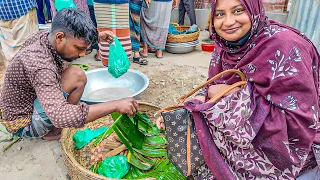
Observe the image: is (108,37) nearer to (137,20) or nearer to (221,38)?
(221,38)

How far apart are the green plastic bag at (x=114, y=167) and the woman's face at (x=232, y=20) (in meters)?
1.04

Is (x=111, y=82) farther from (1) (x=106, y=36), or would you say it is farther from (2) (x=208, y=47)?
(2) (x=208, y=47)

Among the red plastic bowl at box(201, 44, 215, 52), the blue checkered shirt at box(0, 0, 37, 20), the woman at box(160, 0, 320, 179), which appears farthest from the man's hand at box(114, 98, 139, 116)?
the red plastic bowl at box(201, 44, 215, 52)

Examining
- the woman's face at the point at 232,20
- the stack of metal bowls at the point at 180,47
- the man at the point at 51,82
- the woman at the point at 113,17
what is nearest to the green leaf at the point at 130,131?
the man at the point at 51,82

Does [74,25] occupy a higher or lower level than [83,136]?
higher

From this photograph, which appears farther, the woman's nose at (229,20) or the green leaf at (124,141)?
the green leaf at (124,141)

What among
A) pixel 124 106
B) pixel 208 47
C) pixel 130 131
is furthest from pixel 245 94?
pixel 208 47

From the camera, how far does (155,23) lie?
4.06 metres

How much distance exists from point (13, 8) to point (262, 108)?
108 inches

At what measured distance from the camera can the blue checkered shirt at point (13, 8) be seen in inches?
109

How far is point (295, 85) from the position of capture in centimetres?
110

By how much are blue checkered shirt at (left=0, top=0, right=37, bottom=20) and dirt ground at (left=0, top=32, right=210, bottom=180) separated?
1.01 meters

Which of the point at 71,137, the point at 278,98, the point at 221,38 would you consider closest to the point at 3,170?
the point at 71,137

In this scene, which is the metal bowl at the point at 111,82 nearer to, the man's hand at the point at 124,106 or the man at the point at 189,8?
the man's hand at the point at 124,106
